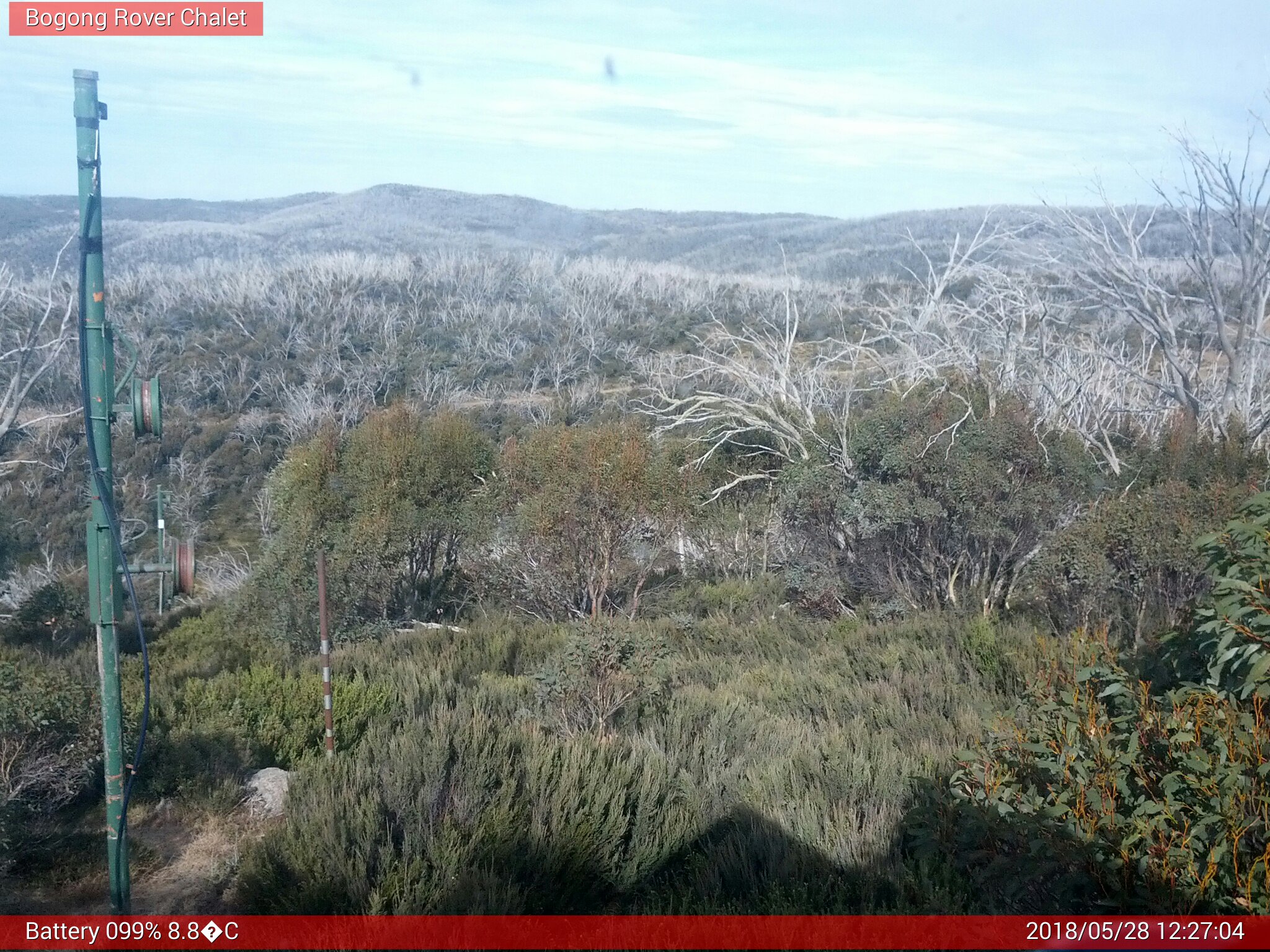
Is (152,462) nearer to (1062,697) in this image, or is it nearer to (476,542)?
(476,542)

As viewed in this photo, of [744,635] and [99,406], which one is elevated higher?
[99,406]

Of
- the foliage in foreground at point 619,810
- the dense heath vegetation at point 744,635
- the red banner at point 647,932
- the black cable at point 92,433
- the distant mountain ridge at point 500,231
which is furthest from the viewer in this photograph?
the distant mountain ridge at point 500,231

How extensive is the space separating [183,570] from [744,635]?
8.11m

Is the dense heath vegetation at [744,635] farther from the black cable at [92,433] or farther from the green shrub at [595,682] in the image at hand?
the black cable at [92,433]

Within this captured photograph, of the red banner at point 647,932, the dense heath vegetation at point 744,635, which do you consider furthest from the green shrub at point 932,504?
the red banner at point 647,932

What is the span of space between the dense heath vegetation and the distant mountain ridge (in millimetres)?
28700

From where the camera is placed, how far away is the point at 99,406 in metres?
3.61

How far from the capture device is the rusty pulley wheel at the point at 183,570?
12.2ft

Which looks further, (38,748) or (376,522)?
(376,522)

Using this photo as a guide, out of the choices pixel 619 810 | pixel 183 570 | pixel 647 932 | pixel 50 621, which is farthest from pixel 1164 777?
pixel 50 621

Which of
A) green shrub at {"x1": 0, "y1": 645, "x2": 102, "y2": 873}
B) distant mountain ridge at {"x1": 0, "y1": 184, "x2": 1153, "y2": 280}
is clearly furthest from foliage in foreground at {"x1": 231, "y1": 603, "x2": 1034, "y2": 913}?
distant mountain ridge at {"x1": 0, "y1": 184, "x2": 1153, "y2": 280}

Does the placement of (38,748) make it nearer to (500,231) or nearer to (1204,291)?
(1204,291)

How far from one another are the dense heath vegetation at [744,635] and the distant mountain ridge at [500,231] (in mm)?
28700

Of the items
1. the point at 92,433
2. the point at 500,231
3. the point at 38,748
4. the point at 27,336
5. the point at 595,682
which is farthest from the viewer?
the point at 500,231
